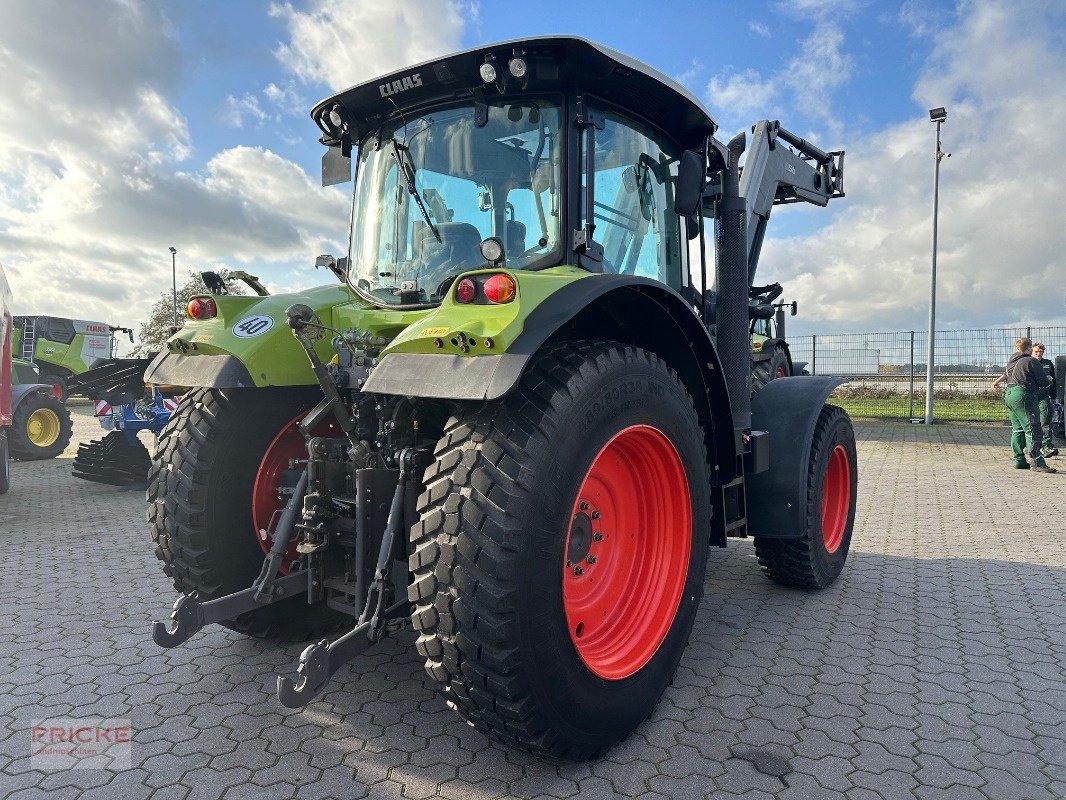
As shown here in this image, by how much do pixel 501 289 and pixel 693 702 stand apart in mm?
1893

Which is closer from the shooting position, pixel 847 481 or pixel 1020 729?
pixel 1020 729

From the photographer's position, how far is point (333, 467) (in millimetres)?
2771

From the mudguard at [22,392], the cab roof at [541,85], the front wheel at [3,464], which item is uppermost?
the cab roof at [541,85]

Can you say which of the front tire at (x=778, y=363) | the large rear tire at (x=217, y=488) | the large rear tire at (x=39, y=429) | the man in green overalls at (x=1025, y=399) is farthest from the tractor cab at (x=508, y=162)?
the large rear tire at (x=39, y=429)

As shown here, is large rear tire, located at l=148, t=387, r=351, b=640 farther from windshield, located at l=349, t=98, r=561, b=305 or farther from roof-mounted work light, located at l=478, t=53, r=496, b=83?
roof-mounted work light, located at l=478, t=53, r=496, b=83

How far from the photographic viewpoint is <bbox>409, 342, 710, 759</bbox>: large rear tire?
2096 mm

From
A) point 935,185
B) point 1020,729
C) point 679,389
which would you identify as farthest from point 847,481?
point 935,185

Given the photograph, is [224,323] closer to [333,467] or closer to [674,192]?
[333,467]

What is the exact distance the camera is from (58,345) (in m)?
16.8

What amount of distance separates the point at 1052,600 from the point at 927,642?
1266mm

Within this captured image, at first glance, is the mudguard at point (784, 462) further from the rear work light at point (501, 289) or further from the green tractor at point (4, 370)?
the green tractor at point (4, 370)

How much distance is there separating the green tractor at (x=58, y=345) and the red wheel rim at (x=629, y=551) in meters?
16.3

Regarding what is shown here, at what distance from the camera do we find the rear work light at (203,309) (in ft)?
10.8

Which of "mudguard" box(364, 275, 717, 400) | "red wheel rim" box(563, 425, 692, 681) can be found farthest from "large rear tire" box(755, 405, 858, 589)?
"mudguard" box(364, 275, 717, 400)
